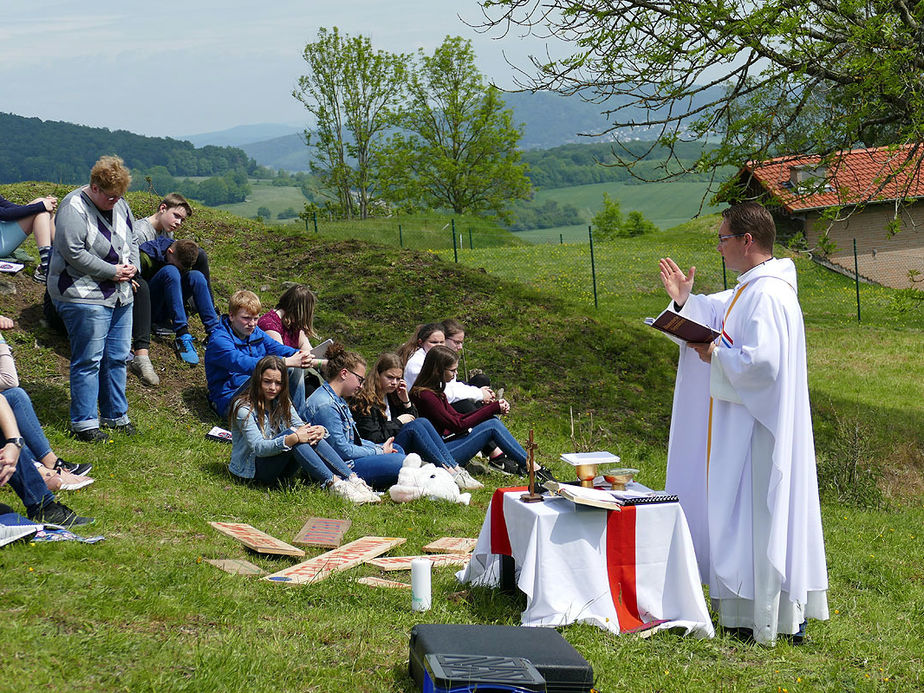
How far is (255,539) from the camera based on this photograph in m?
6.33

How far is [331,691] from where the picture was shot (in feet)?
13.5

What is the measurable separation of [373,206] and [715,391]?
44.7 m

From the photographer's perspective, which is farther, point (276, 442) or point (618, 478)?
point (276, 442)

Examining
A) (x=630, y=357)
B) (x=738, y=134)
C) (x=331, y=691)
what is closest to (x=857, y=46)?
(x=738, y=134)

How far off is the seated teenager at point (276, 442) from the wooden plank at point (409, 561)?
1.41m

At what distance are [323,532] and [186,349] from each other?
4.62 meters

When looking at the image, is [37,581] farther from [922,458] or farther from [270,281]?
[922,458]

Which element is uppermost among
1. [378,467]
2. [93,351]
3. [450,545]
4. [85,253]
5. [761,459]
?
[85,253]

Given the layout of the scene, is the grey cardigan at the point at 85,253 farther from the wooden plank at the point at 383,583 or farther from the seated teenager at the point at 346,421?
the wooden plank at the point at 383,583

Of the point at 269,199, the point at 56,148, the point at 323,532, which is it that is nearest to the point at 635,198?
the point at 269,199

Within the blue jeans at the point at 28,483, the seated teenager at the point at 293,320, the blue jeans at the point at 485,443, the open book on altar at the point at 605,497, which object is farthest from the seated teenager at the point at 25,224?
the open book on altar at the point at 605,497

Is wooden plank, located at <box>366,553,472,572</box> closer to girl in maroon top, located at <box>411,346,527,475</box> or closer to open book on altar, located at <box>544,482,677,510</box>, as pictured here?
open book on altar, located at <box>544,482,677,510</box>

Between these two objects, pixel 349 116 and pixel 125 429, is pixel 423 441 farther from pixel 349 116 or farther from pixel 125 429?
pixel 349 116

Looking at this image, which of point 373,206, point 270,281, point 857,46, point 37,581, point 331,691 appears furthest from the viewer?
point 373,206
